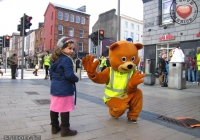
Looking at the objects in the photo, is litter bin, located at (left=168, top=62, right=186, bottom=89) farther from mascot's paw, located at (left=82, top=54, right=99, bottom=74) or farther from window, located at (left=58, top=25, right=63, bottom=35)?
window, located at (left=58, top=25, right=63, bottom=35)

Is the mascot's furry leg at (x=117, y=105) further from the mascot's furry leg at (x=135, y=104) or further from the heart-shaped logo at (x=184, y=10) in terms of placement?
the heart-shaped logo at (x=184, y=10)

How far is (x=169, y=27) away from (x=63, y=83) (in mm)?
13554

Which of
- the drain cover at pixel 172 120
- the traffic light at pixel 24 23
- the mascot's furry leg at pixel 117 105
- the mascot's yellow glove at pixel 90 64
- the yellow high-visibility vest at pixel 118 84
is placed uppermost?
the traffic light at pixel 24 23

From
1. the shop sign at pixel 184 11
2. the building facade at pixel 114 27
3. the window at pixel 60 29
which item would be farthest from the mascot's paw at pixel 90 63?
the building facade at pixel 114 27

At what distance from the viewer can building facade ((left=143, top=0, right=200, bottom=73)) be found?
13.4 metres

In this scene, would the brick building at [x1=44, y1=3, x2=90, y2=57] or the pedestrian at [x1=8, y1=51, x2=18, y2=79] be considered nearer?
the pedestrian at [x1=8, y1=51, x2=18, y2=79]

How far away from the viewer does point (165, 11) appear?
15336 mm

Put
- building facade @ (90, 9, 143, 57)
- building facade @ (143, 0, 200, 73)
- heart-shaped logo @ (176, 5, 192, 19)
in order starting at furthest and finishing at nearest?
building facade @ (90, 9, 143, 57) → heart-shaped logo @ (176, 5, 192, 19) → building facade @ (143, 0, 200, 73)

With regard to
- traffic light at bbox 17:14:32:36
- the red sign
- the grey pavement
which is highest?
traffic light at bbox 17:14:32:36

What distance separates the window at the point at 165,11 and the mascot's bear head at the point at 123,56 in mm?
12351

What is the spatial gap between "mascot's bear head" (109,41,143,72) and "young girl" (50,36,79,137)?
3.45 ft

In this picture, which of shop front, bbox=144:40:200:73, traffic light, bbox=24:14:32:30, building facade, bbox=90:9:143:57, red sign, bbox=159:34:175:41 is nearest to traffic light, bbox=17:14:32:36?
traffic light, bbox=24:14:32:30

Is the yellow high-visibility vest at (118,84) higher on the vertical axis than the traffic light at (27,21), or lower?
lower

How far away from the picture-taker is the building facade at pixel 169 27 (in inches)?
526
